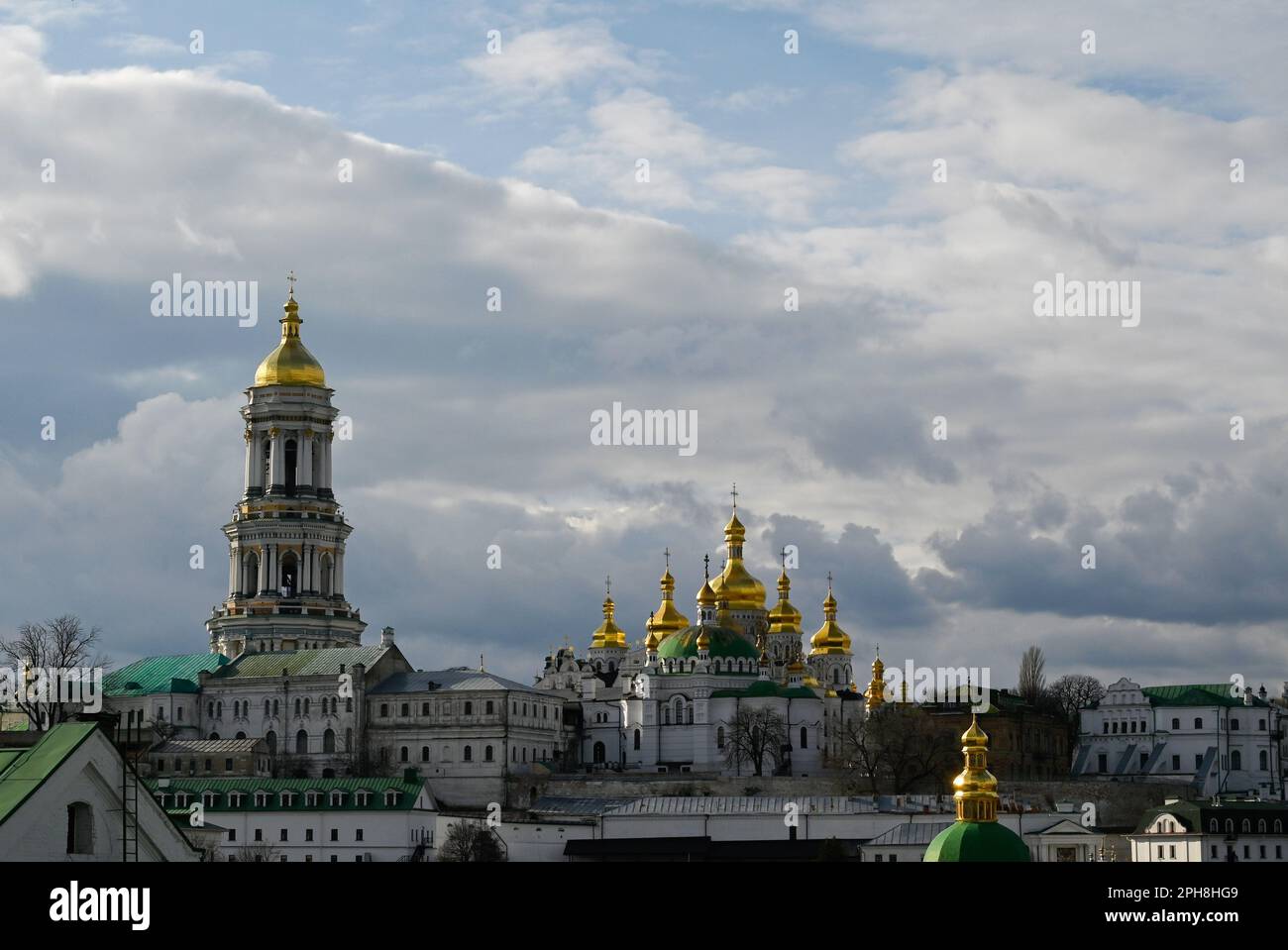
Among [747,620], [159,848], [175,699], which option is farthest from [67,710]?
[159,848]

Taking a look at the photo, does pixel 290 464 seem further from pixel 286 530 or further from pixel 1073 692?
pixel 1073 692

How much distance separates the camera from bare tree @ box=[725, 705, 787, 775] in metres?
138

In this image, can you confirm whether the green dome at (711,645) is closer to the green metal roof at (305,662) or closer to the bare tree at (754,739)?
the bare tree at (754,739)

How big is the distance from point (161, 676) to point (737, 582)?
3992cm

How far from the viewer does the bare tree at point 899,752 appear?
134000mm

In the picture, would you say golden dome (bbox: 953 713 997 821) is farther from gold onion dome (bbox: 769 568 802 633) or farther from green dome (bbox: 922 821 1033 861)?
gold onion dome (bbox: 769 568 802 633)

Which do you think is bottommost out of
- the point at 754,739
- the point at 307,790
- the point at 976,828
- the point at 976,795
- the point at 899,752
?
the point at 976,828

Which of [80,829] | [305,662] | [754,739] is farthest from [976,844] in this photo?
[305,662]

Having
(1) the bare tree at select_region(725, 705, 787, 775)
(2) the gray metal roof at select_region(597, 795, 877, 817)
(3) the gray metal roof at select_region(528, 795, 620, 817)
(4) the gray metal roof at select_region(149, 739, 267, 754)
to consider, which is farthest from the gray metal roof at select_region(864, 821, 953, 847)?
(4) the gray metal roof at select_region(149, 739, 267, 754)

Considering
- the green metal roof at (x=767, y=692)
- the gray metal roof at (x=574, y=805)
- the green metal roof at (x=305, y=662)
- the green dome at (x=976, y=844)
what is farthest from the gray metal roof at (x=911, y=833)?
the green metal roof at (x=305, y=662)

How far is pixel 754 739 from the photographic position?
138m
